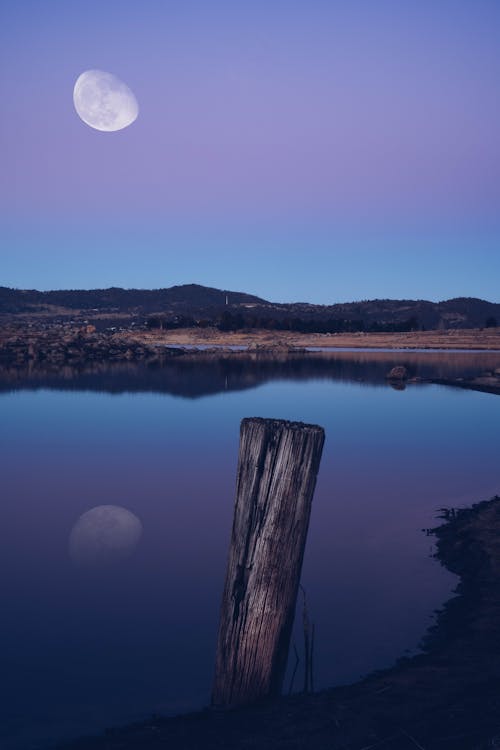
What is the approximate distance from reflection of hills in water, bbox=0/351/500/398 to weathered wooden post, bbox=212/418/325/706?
24.0m

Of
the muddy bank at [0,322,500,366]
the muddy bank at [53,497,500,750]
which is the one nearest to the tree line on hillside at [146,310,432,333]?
the muddy bank at [0,322,500,366]

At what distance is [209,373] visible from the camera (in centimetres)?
3994

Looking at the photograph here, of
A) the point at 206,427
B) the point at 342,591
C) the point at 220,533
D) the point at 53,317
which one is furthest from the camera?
the point at 53,317

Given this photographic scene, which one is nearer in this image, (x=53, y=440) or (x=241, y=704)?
(x=241, y=704)

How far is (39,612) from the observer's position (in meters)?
7.47

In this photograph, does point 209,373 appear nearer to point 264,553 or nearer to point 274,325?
point 264,553

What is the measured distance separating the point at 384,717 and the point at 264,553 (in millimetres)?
1225

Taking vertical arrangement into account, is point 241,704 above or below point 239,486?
below

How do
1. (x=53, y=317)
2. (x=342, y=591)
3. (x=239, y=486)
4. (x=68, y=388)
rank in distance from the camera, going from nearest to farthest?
(x=239, y=486) → (x=342, y=591) → (x=68, y=388) → (x=53, y=317)

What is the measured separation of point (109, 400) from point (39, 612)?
20.5 m

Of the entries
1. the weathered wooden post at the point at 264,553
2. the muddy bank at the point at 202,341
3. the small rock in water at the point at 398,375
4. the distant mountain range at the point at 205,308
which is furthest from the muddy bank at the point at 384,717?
the distant mountain range at the point at 205,308

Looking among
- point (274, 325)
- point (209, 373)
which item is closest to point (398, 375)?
point (209, 373)

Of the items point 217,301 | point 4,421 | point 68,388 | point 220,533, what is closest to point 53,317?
point 217,301

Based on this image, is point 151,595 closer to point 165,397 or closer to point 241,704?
point 241,704
